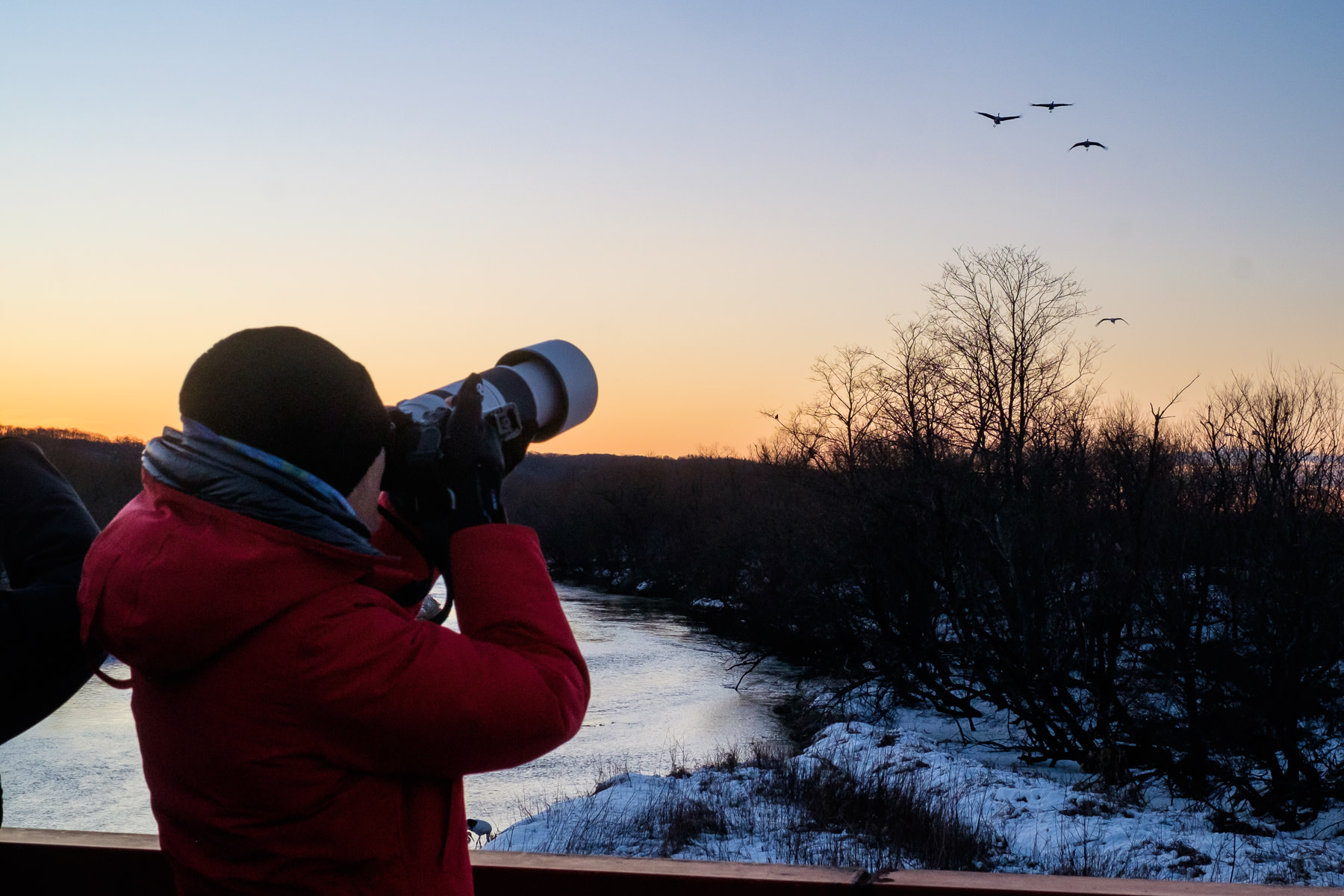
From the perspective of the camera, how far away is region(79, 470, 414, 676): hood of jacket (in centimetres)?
77

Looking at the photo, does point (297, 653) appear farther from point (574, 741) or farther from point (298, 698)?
point (574, 741)

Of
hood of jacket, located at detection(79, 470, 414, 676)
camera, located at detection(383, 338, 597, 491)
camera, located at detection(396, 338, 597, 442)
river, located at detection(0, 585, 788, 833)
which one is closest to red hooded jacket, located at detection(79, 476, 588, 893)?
hood of jacket, located at detection(79, 470, 414, 676)

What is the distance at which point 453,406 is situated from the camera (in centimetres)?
103

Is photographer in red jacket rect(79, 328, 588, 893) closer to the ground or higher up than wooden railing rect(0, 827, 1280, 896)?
higher up

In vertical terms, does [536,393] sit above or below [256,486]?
above

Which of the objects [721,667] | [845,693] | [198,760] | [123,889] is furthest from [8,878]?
[721,667]

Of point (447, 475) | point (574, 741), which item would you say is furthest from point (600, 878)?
point (574, 741)

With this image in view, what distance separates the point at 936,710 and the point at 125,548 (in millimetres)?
14404

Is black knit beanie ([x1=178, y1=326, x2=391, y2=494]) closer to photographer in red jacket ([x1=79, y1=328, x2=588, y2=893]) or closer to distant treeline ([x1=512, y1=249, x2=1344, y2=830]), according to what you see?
photographer in red jacket ([x1=79, y1=328, x2=588, y2=893])

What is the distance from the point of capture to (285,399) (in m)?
0.86

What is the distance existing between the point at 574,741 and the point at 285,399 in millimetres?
10843

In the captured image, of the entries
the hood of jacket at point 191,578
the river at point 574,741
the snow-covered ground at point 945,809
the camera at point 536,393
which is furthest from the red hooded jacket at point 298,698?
the river at point 574,741

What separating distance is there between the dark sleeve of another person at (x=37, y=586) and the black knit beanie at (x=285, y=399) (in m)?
0.29

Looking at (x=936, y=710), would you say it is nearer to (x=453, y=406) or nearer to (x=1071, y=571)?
(x=1071, y=571)
